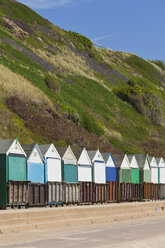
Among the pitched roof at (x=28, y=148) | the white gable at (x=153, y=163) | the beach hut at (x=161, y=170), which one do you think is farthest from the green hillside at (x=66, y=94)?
the pitched roof at (x=28, y=148)

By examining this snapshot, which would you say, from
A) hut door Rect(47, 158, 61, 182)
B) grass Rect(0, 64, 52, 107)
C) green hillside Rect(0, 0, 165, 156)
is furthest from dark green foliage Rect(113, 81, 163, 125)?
hut door Rect(47, 158, 61, 182)

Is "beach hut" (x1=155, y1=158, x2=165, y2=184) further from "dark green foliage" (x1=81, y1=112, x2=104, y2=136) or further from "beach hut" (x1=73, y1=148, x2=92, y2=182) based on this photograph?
"dark green foliage" (x1=81, y1=112, x2=104, y2=136)

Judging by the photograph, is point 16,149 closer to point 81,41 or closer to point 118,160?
point 118,160

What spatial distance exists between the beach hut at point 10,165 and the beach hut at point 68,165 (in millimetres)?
4008

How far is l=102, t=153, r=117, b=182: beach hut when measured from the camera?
34344 mm

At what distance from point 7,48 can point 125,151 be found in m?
25.1

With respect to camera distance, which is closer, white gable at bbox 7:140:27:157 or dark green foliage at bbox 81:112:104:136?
white gable at bbox 7:140:27:157

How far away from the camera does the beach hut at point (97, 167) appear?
32656mm

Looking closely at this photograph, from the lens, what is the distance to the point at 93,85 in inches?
3031

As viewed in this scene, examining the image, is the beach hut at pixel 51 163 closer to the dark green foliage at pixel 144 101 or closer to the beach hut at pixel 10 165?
the beach hut at pixel 10 165

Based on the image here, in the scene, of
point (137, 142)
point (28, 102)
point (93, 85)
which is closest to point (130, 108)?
point (93, 85)

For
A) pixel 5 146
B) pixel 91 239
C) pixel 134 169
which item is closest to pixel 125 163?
pixel 134 169

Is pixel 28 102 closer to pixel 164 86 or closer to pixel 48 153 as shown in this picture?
pixel 48 153

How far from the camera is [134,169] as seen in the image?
3794 centimetres
